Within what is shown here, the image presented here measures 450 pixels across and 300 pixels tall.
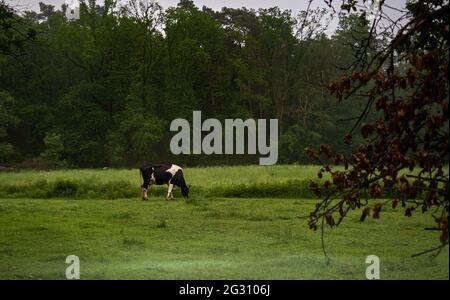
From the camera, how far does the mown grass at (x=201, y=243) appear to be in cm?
1151

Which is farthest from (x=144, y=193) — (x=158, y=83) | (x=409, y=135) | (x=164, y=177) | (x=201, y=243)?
(x=158, y=83)

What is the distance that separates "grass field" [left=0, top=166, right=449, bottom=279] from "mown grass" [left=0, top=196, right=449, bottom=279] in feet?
0.07

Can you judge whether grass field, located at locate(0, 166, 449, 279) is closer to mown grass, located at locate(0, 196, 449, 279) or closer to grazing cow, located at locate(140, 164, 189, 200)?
mown grass, located at locate(0, 196, 449, 279)

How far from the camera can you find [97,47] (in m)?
61.3

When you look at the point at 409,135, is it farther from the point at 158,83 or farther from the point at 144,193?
the point at 158,83

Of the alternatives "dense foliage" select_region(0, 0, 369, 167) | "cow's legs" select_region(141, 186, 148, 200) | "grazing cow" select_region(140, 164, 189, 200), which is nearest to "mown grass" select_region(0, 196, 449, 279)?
"cow's legs" select_region(141, 186, 148, 200)

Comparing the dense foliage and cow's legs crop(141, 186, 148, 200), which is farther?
the dense foliage

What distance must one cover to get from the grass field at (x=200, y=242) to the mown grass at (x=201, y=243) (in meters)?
0.02

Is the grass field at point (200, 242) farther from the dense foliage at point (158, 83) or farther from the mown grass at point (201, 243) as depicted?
the dense foliage at point (158, 83)

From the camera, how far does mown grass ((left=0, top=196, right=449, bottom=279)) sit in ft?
37.8

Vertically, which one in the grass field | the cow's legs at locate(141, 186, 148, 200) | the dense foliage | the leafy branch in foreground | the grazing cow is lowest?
the grass field

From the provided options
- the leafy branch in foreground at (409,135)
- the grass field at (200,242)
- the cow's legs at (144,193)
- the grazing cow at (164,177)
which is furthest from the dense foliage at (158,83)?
the leafy branch in foreground at (409,135)
